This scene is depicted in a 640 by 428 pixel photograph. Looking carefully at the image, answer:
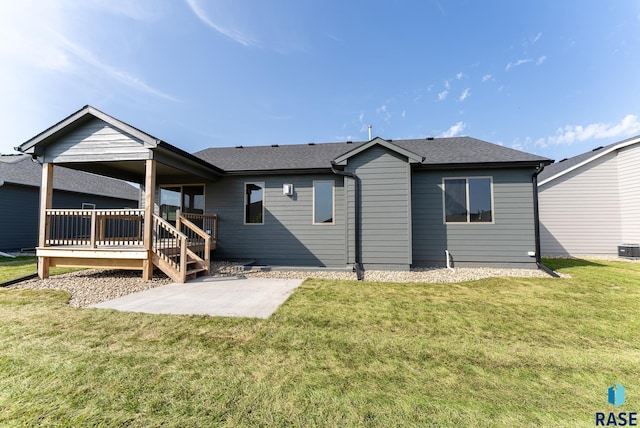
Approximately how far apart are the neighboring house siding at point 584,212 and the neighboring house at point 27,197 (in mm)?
23400

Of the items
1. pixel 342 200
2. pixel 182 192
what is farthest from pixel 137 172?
pixel 342 200

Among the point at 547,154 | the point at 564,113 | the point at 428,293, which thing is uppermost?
the point at 564,113

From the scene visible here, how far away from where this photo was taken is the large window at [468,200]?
24.8 feet

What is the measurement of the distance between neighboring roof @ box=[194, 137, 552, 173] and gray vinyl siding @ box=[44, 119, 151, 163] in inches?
110

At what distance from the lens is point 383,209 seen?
23.7 feet

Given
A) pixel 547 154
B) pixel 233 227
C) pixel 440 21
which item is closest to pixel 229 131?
pixel 233 227

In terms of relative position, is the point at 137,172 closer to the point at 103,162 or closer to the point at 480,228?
the point at 103,162

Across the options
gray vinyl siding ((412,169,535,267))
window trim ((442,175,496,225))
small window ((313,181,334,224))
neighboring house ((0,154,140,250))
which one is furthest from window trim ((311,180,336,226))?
neighboring house ((0,154,140,250))

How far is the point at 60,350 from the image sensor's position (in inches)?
103

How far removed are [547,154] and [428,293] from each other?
244 inches

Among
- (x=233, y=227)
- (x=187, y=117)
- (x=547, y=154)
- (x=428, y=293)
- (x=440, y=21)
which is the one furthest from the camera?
(x=187, y=117)

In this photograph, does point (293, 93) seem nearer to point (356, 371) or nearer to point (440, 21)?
point (440, 21)

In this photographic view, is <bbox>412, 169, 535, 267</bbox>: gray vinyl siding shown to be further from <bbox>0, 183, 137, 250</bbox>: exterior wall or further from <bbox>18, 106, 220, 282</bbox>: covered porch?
<bbox>0, 183, 137, 250</bbox>: exterior wall

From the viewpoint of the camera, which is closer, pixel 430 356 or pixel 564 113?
pixel 430 356
